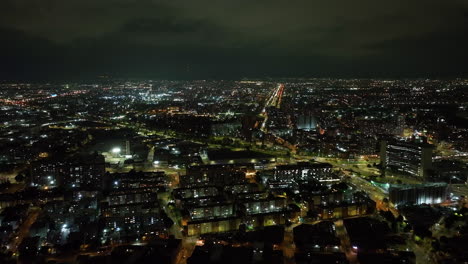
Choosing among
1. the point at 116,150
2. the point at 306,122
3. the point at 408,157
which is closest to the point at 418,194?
the point at 408,157

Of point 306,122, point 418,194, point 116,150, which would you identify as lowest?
point 418,194

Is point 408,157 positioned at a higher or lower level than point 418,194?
higher


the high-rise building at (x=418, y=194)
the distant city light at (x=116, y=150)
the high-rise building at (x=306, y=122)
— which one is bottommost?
the high-rise building at (x=418, y=194)

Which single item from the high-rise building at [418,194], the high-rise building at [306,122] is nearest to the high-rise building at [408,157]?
the high-rise building at [418,194]

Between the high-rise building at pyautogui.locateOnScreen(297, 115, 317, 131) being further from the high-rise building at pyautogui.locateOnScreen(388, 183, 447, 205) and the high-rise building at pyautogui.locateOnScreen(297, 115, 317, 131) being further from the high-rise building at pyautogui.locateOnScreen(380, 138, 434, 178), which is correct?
the high-rise building at pyautogui.locateOnScreen(388, 183, 447, 205)

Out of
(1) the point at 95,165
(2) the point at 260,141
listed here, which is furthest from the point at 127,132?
(1) the point at 95,165

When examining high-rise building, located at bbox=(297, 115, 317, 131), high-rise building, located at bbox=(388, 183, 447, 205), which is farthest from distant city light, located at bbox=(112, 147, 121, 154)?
high-rise building, located at bbox=(388, 183, 447, 205)

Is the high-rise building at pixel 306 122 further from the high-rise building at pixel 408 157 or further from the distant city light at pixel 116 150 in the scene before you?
the distant city light at pixel 116 150

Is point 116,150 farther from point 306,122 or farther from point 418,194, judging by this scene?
point 418,194
